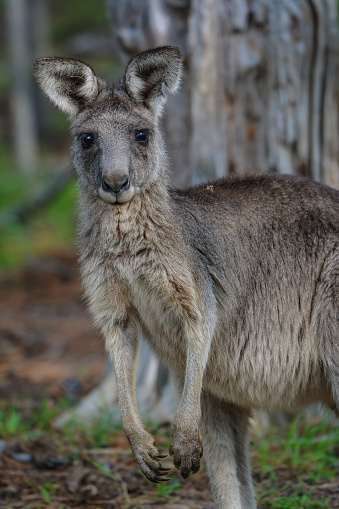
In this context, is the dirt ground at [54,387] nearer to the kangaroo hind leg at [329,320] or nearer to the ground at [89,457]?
the ground at [89,457]

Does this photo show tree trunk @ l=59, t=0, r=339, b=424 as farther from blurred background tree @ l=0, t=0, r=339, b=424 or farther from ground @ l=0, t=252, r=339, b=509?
ground @ l=0, t=252, r=339, b=509

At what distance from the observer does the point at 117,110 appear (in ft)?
12.0

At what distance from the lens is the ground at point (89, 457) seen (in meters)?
4.18

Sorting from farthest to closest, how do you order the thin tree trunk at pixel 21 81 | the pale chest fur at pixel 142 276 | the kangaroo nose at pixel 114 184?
the thin tree trunk at pixel 21 81 → the pale chest fur at pixel 142 276 → the kangaroo nose at pixel 114 184

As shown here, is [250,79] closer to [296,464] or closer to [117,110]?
[117,110]

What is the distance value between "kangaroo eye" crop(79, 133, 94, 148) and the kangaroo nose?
0.39 meters

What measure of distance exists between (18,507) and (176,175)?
271 cm

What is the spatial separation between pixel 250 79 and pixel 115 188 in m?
2.18

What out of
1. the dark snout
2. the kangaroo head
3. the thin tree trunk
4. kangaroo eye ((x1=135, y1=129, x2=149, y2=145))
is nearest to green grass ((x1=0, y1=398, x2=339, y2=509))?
the dark snout

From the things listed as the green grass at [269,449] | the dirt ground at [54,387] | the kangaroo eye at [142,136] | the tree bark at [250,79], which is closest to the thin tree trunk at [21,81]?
the dirt ground at [54,387]

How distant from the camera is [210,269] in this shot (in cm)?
368

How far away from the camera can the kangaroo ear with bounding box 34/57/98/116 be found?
3680 millimetres

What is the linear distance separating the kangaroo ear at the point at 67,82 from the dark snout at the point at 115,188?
0.63 m

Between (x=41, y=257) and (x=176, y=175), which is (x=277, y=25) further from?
(x=41, y=257)
